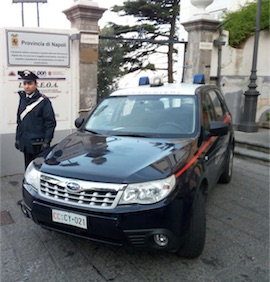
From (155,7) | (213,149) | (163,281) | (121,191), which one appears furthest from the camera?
(155,7)

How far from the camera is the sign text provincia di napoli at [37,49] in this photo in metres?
5.23

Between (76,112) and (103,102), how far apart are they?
1.77m

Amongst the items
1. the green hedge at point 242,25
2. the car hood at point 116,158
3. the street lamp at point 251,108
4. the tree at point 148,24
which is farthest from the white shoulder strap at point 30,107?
the tree at point 148,24

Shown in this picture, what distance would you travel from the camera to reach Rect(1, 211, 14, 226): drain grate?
3828 millimetres

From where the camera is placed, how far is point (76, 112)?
239 inches

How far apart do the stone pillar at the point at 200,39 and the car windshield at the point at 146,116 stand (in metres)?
4.47

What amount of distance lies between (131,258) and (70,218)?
2.49 feet

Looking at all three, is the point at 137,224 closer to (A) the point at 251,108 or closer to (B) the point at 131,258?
(B) the point at 131,258

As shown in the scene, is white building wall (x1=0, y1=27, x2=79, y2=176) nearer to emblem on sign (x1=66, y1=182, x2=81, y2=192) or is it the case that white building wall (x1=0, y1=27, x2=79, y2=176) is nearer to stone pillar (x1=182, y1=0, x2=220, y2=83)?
emblem on sign (x1=66, y1=182, x2=81, y2=192)

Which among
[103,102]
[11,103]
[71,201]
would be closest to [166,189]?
[71,201]

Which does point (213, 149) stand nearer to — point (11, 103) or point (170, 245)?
point (170, 245)

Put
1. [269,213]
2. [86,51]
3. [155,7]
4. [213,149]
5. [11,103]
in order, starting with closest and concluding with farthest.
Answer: [213,149] → [269,213] → [11,103] → [86,51] → [155,7]

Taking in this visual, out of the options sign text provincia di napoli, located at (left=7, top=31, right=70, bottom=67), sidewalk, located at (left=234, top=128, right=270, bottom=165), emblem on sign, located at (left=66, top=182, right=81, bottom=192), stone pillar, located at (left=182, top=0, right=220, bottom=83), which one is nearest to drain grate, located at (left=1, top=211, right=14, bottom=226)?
emblem on sign, located at (left=66, top=182, right=81, bottom=192)

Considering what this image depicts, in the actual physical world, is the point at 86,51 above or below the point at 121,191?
above
